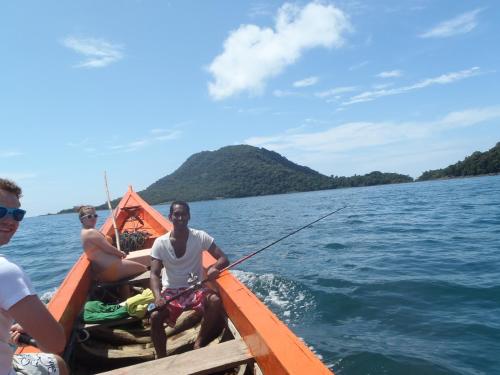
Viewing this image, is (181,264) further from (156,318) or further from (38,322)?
(38,322)

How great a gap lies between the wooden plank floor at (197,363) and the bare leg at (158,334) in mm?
577

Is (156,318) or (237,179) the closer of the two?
(156,318)

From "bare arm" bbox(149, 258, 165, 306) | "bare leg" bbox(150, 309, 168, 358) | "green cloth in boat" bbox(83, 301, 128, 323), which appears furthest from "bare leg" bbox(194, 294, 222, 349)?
"green cloth in boat" bbox(83, 301, 128, 323)

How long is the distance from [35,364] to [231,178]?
12499 centimetres

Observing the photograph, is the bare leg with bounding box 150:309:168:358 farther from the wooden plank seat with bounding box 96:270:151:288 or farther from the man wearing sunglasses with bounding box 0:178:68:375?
the wooden plank seat with bounding box 96:270:151:288

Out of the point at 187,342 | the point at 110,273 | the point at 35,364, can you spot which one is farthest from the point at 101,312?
the point at 35,364

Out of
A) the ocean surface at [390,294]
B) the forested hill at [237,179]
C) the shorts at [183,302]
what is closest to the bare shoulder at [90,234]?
the shorts at [183,302]

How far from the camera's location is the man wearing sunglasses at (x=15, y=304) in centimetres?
153

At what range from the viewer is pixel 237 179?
124000 millimetres

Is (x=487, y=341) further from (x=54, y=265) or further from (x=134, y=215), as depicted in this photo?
(x=54, y=265)

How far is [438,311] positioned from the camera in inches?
223

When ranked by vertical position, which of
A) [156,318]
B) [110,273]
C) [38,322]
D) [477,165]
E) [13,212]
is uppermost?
[477,165]

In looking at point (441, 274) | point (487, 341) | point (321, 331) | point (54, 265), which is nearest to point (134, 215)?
point (54, 265)

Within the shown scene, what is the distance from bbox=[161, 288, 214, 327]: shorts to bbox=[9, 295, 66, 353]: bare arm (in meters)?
2.08
